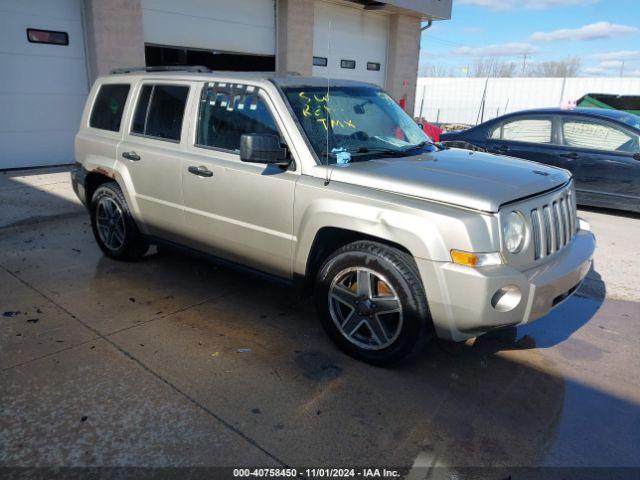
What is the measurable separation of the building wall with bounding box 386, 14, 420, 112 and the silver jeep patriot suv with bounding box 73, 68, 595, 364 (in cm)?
1442

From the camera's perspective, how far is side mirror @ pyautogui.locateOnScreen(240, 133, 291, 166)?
3.48 m

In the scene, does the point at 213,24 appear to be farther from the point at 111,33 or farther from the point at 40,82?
the point at 40,82

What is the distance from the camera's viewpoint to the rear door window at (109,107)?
505cm

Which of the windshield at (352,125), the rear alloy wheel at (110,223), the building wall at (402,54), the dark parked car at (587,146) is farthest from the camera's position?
the building wall at (402,54)

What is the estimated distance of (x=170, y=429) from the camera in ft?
9.25

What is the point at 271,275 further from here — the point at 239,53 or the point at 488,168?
the point at 239,53

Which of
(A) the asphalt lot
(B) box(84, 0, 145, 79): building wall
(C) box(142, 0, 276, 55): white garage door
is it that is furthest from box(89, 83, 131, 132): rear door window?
(C) box(142, 0, 276, 55): white garage door

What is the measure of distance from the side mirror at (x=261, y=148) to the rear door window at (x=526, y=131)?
5939mm

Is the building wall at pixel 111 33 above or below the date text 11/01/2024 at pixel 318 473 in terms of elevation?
above

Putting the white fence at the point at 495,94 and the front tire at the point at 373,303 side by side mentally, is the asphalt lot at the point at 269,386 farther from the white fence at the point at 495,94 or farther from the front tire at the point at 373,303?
the white fence at the point at 495,94

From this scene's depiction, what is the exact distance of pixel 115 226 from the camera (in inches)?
208

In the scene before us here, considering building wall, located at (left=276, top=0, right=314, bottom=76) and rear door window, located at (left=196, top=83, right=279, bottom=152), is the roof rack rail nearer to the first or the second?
rear door window, located at (left=196, top=83, right=279, bottom=152)

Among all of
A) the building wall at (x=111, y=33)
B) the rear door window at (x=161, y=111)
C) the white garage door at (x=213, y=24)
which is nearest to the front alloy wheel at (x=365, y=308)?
the rear door window at (x=161, y=111)

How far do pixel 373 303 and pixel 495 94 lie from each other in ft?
106
